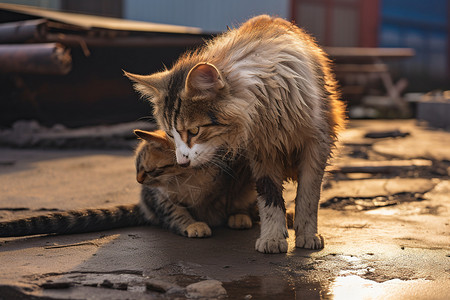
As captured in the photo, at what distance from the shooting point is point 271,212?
308 centimetres

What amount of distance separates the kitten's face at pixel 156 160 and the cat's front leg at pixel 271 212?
0.58 m

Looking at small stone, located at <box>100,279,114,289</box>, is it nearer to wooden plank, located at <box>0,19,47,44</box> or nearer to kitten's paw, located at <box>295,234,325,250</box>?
kitten's paw, located at <box>295,234,325,250</box>

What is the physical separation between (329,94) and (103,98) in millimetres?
5694

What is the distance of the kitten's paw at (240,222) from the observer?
355cm

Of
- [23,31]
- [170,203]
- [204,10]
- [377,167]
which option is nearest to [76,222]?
[170,203]

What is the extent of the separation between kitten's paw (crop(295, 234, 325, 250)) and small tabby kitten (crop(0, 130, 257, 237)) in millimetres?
522

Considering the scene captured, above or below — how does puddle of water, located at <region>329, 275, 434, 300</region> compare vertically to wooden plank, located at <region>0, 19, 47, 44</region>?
below

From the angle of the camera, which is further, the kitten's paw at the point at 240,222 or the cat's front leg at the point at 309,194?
the kitten's paw at the point at 240,222

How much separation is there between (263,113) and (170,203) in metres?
0.97

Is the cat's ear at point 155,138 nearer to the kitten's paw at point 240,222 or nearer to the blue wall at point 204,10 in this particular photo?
the kitten's paw at point 240,222

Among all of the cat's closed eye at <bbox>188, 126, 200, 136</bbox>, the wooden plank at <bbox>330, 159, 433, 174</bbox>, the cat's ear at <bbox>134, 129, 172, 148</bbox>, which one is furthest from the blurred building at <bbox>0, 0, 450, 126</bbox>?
the wooden plank at <bbox>330, 159, 433, 174</bbox>

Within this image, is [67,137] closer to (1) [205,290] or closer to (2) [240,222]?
(2) [240,222]

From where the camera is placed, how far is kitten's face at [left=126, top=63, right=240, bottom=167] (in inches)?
112

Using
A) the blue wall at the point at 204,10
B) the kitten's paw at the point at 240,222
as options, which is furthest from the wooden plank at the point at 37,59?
the blue wall at the point at 204,10
